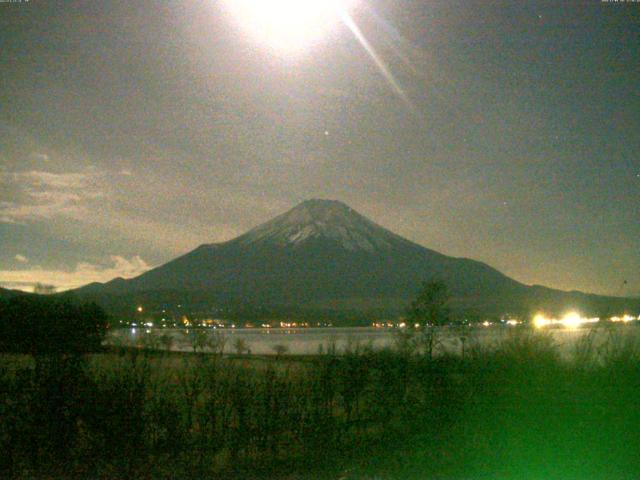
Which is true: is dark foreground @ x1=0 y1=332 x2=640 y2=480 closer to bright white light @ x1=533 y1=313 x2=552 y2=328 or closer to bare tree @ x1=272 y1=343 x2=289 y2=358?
bright white light @ x1=533 y1=313 x2=552 y2=328

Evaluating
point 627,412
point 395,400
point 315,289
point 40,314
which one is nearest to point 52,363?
point 395,400

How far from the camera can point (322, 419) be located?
9.02 m

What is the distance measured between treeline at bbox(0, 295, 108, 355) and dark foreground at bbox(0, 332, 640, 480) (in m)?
11.9

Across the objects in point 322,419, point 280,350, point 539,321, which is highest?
point 539,321

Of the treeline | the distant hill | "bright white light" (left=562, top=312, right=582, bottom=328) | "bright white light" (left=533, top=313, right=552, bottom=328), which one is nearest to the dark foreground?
"bright white light" (left=533, top=313, right=552, bottom=328)

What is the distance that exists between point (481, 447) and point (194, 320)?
36.0m

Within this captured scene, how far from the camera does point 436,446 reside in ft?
30.9

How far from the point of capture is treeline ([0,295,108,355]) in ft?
70.9

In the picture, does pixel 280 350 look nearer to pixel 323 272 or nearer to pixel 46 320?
pixel 46 320

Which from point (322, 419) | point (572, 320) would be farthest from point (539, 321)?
point (322, 419)

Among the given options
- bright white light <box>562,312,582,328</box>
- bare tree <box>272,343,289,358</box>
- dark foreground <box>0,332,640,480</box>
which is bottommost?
dark foreground <box>0,332,640,480</box>

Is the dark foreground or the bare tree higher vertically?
the bare tree

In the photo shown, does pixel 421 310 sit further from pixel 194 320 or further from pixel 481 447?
pixel 481 447

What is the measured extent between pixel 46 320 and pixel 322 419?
1831 cm
